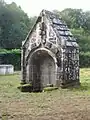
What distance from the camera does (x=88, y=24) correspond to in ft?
239

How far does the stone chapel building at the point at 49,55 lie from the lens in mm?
18031

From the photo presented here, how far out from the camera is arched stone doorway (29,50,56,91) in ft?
63.5

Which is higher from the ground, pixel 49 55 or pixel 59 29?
pixel 59 29

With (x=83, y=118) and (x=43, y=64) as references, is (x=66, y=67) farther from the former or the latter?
(x=83, y=118)

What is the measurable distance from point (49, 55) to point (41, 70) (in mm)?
1335

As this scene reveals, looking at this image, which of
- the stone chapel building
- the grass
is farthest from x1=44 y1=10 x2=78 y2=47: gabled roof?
the grass

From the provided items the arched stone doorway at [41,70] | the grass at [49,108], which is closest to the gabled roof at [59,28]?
the arched stone doorway at [41,70]

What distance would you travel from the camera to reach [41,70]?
1994cm

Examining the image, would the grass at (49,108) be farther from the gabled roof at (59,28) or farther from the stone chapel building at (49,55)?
the gabled roof at (59,28)

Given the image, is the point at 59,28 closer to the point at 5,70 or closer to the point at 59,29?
the point at 59,29

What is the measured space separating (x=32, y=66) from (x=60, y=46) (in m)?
2.37

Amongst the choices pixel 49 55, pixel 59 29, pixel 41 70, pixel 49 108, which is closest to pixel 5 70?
pixel 41 70

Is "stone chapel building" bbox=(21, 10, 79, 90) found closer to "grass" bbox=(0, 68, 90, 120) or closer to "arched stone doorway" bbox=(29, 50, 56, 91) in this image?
"arched stone doorway" bbox=(29, 50, 56, 91)

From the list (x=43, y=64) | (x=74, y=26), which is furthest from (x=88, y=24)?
(x=43, y=64)
